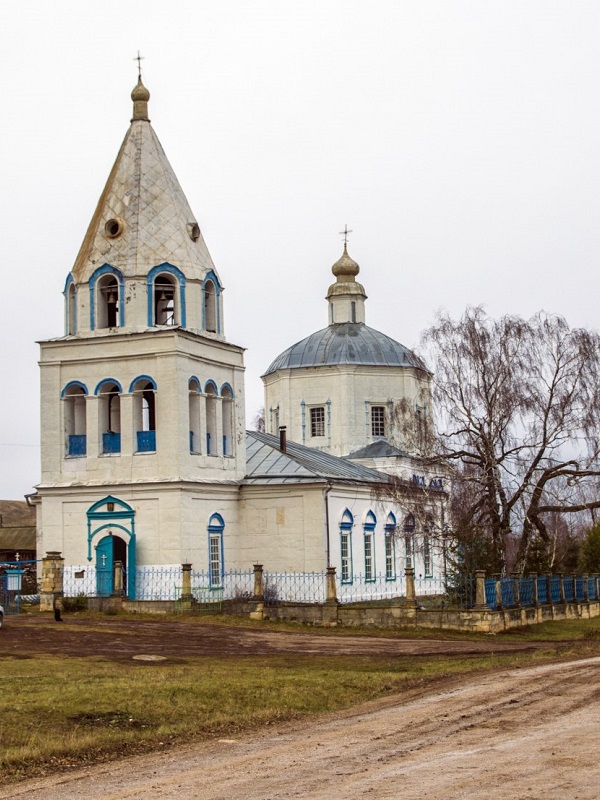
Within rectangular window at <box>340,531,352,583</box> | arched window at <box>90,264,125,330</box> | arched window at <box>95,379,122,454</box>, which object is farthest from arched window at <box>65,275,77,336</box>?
rectangular window at <box>340,531,352,583</box>

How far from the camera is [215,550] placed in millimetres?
34531

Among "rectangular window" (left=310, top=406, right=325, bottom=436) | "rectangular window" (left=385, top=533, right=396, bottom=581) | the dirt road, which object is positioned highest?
"rectangular window" (left=310, top=406, right=325, bottom=436)

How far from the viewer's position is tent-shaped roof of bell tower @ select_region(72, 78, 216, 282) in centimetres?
3397

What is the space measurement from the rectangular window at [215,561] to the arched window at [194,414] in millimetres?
2625

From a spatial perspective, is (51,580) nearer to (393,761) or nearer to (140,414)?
(140,414)

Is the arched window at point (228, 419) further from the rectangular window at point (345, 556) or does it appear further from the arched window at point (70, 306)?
the arched window at point (70, 306)

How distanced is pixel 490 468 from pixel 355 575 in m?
7.52

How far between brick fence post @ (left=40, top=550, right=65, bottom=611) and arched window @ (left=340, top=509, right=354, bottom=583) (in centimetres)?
875

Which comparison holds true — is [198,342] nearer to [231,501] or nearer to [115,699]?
[231,501]

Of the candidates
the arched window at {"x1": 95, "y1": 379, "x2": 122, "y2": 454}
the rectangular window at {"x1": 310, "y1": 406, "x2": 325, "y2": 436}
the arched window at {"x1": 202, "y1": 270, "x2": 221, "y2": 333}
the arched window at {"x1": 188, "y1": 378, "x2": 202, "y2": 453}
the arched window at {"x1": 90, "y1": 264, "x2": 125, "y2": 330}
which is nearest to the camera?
the arched window at {"x1": 90, "y1": 264, "x2": 125, "y2": 330}

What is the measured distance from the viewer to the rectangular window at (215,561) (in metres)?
33.9

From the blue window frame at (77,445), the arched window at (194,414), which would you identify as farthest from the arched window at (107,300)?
the blue window frame at (77,445)

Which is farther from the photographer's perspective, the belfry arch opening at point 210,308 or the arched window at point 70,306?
the belfry arch opening at point 210,308

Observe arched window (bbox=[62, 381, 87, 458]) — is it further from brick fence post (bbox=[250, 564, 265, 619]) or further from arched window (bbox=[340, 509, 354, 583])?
arched window (bbox=[340, 509, 354, 583])
